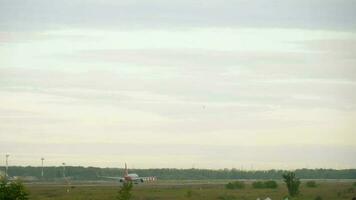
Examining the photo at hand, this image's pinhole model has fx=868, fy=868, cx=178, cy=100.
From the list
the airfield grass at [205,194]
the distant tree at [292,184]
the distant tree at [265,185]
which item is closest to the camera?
the airfield grass at [205,194]

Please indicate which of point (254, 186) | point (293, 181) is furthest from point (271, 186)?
point (293, 181)

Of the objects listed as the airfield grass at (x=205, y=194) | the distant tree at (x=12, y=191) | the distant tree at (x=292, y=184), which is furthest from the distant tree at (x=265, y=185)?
the distant tree at (x=12, y=191)

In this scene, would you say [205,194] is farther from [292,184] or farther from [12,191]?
[12,191]

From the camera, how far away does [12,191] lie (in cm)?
5538

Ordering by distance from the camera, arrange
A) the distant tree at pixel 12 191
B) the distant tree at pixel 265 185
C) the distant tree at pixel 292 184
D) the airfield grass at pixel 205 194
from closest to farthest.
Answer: the distant tree at pixel 12 191, the airfield grass at pixel 205 194, the distant tree at pixel 292 184, the distant tree at pixel 265 185

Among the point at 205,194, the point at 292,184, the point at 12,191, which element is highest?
the point at 292,184

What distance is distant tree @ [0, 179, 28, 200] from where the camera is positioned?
55156 millimetres

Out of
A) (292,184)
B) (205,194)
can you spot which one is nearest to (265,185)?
(205,194)

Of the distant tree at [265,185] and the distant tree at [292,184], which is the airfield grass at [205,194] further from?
the distant tree at [265,185]

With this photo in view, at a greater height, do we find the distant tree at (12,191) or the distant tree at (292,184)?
the distant tree at (292,184)

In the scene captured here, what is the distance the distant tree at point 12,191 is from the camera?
181 feet

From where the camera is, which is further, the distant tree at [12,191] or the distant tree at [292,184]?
the distant tree at [292,184]

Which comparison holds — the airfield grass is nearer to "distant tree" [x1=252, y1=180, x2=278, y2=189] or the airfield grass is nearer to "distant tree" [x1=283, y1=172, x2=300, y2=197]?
"distant tree" [x1=283, y1=172, x2=300, y2=197]

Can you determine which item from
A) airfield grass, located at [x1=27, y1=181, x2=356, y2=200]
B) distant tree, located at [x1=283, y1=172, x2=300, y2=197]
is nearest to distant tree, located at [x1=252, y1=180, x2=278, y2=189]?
airfield grass, located at [x1=27, y1=181, x2=356, y2=200]
